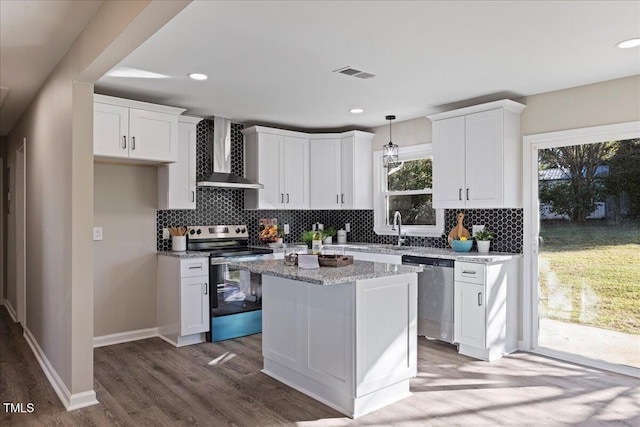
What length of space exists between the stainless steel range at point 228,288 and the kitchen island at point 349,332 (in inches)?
53.5

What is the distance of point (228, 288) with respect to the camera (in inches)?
186

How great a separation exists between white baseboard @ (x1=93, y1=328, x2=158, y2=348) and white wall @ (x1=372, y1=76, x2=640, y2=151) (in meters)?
4.23

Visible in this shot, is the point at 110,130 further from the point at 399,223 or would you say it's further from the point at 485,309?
the point at 485,309

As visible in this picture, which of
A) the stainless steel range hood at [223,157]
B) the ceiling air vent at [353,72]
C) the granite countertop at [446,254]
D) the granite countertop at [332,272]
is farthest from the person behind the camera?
the stainless steel range hood at [223,157]

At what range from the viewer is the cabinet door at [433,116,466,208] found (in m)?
4.52

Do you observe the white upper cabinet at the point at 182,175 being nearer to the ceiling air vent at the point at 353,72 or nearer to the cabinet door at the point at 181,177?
the cabinet door at the point at 181,177

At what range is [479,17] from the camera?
2613 mm

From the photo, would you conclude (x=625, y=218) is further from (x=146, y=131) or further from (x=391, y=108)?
(x=146, y=131)

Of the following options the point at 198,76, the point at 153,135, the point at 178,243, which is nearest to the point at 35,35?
the point at 198,76

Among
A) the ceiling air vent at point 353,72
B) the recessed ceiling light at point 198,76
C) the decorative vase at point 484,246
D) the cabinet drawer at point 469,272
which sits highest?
the ceiling air vent at point 353,72

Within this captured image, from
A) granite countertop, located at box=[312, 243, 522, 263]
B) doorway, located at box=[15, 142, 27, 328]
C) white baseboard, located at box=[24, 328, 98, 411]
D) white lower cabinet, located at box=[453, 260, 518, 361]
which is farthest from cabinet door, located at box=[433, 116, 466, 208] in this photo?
doorway, located at box=[15, 142, 27, 328]

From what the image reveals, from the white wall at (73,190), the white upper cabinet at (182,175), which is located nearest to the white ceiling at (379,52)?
the white upper cabinet at (182,175)

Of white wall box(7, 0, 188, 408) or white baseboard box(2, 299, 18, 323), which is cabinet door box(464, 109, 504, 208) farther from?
white baseboard box(2, 299, 18, 323)

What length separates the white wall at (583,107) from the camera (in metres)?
3.71
